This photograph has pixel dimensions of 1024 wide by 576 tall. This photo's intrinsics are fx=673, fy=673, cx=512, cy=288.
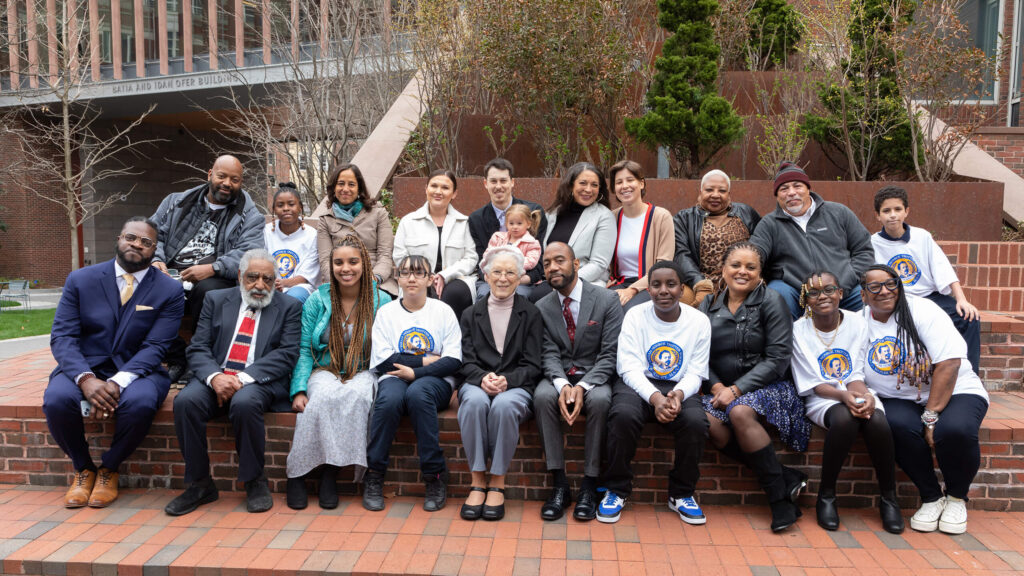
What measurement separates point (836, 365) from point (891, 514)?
0.87 metres

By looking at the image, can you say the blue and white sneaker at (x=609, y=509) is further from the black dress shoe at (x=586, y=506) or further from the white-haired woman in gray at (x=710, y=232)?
the white-haired woman in gray at (x=710, y=232)

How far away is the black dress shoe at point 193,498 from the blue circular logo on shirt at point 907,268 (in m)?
4.90

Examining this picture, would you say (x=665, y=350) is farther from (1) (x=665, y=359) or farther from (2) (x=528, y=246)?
(2) (x=528, y=246)

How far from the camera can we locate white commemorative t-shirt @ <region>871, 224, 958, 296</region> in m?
4.82

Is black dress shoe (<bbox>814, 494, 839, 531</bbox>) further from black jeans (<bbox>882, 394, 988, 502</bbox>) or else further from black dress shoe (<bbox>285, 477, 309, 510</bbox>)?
black dress shoe (<bbox>285, 477, 309, 510</bbox>)

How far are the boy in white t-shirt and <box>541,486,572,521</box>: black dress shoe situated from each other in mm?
2888

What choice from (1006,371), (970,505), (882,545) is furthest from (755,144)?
(882,545)

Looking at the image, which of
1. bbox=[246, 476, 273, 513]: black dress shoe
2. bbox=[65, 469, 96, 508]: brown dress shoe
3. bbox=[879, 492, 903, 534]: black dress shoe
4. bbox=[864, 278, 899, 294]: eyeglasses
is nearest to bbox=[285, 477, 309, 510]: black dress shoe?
→ bbox=[246, 476, 273, 513]: black dress shoe

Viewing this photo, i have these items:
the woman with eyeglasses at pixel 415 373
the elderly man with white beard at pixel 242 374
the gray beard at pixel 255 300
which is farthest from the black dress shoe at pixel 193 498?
the gray beard at pixel 255 300

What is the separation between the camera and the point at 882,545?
11.9 ft

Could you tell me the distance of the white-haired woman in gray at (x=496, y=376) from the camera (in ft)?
13.1

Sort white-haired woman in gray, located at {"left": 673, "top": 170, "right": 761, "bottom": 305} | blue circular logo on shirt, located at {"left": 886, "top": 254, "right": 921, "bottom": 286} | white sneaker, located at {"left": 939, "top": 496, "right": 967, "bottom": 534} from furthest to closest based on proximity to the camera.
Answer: white-haired woman in gray, located at {"left": 673, "top": 170, "right": 761, "bottom": 305}
blue circular logo on shirt, located at {"left": 886, "top": 254, "right": 921, "bottom": 286}
white sneaker, located at {"left": 939, "top": 496, "right": 967, "bottom": 534}

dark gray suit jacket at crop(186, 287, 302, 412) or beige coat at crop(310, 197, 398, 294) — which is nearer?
dark gray suit jacket at crop(186, 287, 302, 412)

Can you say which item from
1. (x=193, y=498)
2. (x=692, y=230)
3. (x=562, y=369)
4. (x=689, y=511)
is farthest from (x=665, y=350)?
(x=193, y=498)
